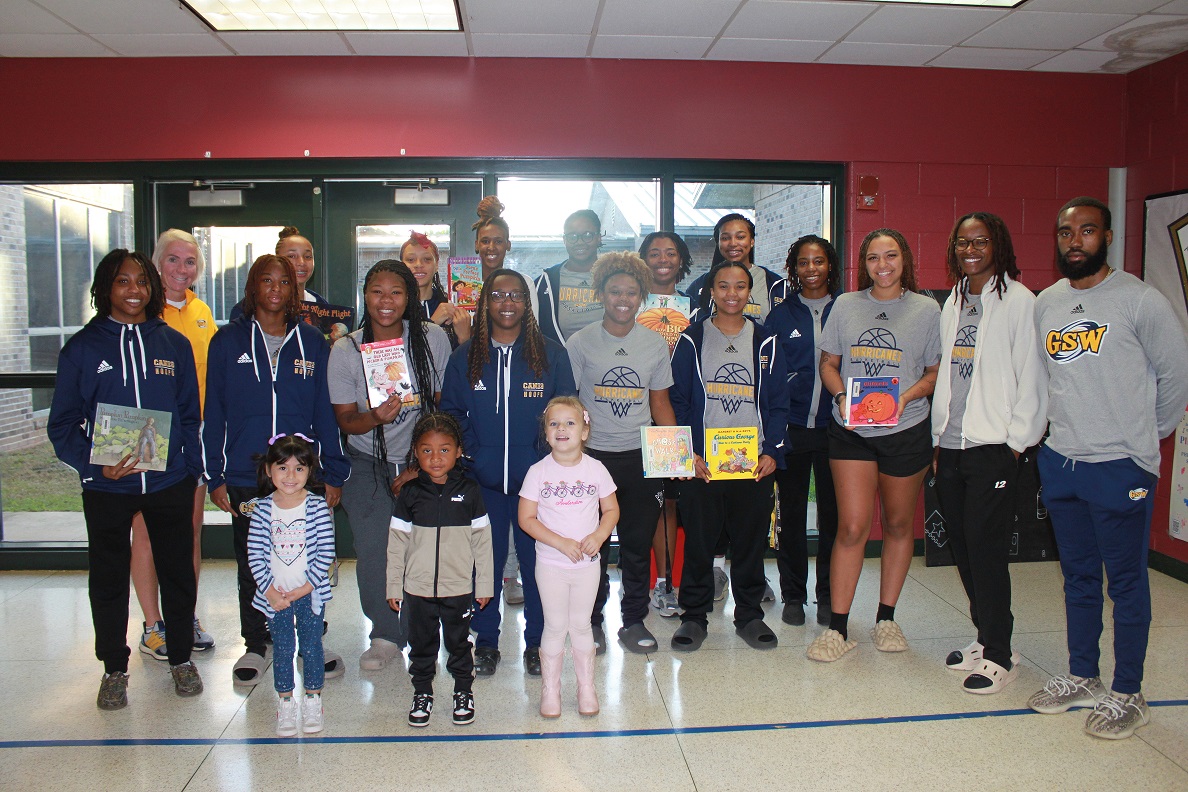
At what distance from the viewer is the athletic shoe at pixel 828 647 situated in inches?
136

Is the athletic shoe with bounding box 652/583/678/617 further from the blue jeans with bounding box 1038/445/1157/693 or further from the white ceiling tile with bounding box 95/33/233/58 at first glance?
the white ceiling tile with bounding box 95/33/233/58

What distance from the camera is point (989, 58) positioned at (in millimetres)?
4859

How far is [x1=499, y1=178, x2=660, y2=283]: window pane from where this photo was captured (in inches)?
200

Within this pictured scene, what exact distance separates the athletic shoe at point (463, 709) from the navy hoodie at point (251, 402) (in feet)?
3.35

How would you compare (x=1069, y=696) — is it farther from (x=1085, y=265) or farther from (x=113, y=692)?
(x=113, y=692)

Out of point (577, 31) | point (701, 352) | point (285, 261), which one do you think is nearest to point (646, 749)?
point (701, 352)

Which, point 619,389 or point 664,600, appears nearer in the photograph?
point 619,389

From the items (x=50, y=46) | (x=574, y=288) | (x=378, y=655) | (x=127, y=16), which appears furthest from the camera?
(x=50, y=46)

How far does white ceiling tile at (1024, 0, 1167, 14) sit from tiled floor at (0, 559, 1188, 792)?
312 cm

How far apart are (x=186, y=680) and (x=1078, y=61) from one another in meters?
5.81

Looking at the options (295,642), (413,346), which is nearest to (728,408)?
(413,346)

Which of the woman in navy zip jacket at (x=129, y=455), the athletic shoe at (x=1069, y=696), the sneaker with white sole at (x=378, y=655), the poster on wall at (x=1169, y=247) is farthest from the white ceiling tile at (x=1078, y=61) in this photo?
the woman in navy zip jacket at (x=129, y=455)

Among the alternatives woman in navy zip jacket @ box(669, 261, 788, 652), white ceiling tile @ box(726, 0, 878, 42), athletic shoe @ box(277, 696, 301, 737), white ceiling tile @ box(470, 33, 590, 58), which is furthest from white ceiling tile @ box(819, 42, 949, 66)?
athletic shoe @ box(277, 696, 301, 737)

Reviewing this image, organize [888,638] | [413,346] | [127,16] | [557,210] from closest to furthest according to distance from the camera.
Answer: [413,346], [888,638], [127,16], [557,210]
